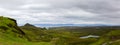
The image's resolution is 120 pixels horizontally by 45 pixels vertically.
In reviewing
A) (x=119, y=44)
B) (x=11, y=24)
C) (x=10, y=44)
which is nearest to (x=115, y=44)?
(x=119, y=44)

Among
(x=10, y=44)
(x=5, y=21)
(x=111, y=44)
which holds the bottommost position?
(x=111, y=44)

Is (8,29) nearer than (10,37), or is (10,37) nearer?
(10,37)

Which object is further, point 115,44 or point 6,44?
point 115,44

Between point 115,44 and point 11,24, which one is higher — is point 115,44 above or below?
below

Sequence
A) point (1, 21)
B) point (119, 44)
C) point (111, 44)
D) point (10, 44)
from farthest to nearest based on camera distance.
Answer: point (111, 44) → point (119, 44) → point (1, 21) → point (10, 44)

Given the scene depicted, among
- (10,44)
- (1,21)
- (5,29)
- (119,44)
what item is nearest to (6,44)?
A: (10,44)

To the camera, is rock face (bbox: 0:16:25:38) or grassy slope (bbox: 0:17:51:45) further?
rock face (bbox: 0:16:25:38)

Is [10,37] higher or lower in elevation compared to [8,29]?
lower

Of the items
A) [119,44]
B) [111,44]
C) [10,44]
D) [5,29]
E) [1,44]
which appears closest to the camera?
[1,44]

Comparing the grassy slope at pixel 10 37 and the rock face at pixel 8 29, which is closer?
the grassy slope at pixel 10 37

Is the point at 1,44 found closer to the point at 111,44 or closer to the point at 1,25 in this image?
the point at 1,25
